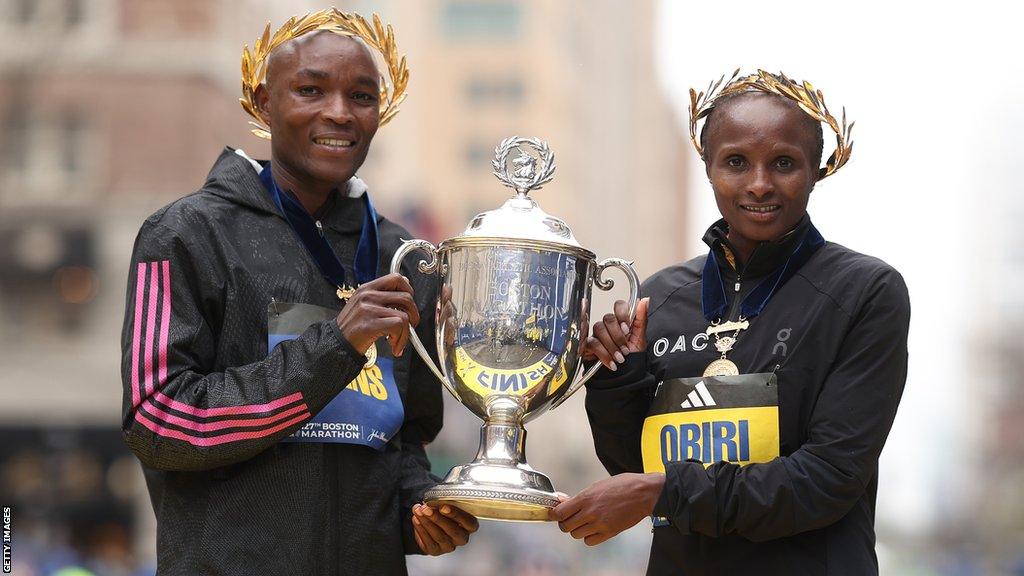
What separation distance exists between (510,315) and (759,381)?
75 centimetres

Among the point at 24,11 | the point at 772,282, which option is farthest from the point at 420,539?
the point at 24,11

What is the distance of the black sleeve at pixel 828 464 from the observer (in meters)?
4.21

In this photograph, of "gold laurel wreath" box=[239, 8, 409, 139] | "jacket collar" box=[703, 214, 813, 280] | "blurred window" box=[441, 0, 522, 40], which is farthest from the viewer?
"blurred window" box=[441, 0, 522, 40]

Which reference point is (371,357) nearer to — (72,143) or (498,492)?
(498,492)

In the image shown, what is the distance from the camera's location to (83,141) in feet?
95.0

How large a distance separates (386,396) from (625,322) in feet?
2.52

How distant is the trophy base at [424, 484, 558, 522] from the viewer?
432 centimetres

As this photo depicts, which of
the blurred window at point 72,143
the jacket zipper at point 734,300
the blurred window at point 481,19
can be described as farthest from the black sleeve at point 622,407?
the blurred window at point 481,19

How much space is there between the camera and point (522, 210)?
4.62m

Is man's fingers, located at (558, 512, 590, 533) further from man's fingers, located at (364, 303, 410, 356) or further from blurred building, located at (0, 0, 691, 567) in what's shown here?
blurred building, located at (0, 0, 691, 567)

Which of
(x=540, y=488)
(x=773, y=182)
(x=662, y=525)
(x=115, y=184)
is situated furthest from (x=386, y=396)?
(x=115, y=184)

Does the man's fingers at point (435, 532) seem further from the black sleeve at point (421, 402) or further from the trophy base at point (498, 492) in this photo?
the black sleeve at point (421, 402)

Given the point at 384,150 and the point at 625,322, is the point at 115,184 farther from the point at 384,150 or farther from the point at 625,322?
the point at 625,322

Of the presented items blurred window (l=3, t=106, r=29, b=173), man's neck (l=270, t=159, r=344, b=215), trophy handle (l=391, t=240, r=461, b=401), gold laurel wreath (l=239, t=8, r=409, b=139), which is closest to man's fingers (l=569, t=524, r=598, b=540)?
trophy handle (l=391, t=240, r=461, b=401)
